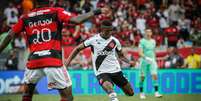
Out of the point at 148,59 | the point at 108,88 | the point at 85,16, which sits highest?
the point at 85,16

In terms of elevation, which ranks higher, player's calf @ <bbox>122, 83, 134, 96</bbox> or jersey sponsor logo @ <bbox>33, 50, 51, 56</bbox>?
jersey sponsor logo @ <bbox>33, 50, 51, 56</bbox>

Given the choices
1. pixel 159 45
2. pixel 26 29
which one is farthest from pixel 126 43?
pixel 26 29

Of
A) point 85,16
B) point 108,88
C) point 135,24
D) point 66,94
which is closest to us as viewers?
point 85,16

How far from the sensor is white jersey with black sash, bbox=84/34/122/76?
13.8 meters

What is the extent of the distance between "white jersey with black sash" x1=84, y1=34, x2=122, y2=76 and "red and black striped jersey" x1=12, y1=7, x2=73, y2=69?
396 centimetres

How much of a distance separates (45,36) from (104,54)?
4242 millimetres

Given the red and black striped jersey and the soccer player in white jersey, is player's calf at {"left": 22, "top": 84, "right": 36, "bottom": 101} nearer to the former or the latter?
the red and black striped jersey

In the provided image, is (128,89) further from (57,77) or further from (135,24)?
(135,24)

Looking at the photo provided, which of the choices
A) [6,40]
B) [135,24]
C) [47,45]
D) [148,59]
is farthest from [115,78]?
[135,24]

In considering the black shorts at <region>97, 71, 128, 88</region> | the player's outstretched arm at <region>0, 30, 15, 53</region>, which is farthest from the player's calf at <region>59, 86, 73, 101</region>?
the black shorts at <region>97, 71, 128, 88</region>

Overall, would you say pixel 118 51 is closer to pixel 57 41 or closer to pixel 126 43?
pixel 57 41

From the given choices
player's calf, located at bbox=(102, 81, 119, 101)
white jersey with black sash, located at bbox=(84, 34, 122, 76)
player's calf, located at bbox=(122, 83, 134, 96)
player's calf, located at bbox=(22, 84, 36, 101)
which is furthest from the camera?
player's calf, located at bbox=(122, 83, 134, 96)

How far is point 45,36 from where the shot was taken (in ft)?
31.9

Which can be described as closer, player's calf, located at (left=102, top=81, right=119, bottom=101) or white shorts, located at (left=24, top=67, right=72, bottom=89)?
white shorts, located at (left=24, top=67, right=72, bottom=89)
